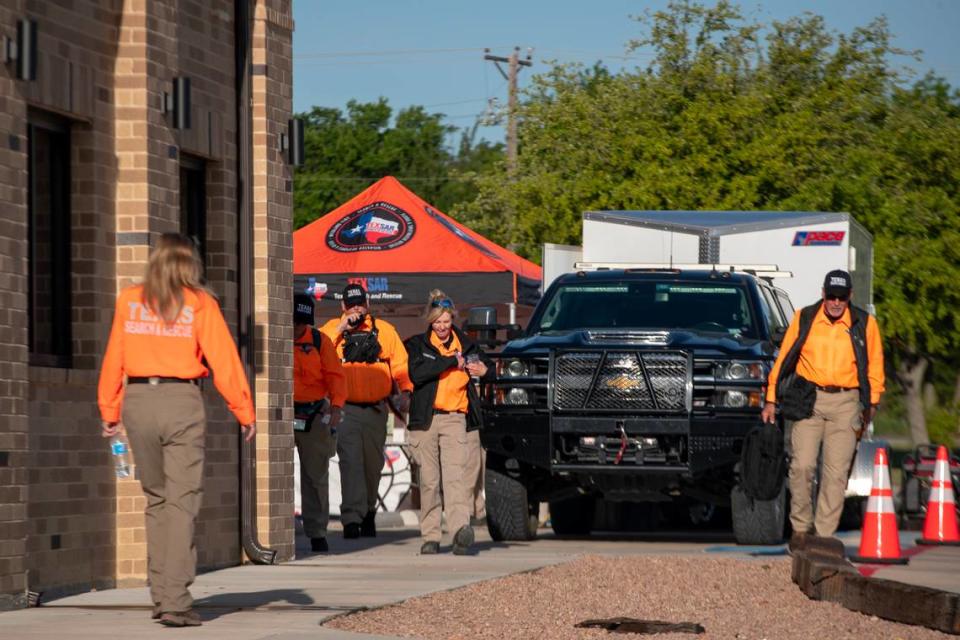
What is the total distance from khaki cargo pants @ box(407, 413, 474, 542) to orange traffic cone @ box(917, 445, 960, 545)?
4.42 meters

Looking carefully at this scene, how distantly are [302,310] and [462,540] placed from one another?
221 cm

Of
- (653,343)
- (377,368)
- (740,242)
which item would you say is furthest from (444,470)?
(740,242)

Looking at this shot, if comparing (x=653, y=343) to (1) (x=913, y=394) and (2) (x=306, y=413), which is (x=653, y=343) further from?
(1) (x=913, y=394)

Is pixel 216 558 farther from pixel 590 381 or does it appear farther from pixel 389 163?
pixel 389 163

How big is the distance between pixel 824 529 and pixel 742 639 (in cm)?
479

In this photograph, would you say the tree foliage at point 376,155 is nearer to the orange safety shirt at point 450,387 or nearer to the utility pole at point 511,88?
the utility pole at point 511,88

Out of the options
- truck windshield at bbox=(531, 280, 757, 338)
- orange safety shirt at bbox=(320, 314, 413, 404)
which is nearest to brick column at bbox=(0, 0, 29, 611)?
orange safety shirt at bbox=(320, 314, 413, 404)

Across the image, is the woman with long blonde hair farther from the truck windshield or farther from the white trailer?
the white trailer

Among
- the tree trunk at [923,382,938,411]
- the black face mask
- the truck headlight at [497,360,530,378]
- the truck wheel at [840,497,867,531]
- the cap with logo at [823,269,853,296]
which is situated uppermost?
the cap with logo at [823,269,853,296]

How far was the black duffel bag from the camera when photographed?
1423cm

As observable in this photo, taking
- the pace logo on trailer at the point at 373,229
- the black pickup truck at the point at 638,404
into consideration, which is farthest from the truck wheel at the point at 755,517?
the pace logo on trailer at the point at 373,229

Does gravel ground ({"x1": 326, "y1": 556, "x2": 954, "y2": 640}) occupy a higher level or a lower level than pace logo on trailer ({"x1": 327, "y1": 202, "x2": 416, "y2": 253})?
lower

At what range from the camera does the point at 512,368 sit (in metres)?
16.3

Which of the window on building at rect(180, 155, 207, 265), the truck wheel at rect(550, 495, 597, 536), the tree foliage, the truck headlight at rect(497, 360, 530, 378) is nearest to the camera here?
the window on building at rect(180, 155, 207, 265)
